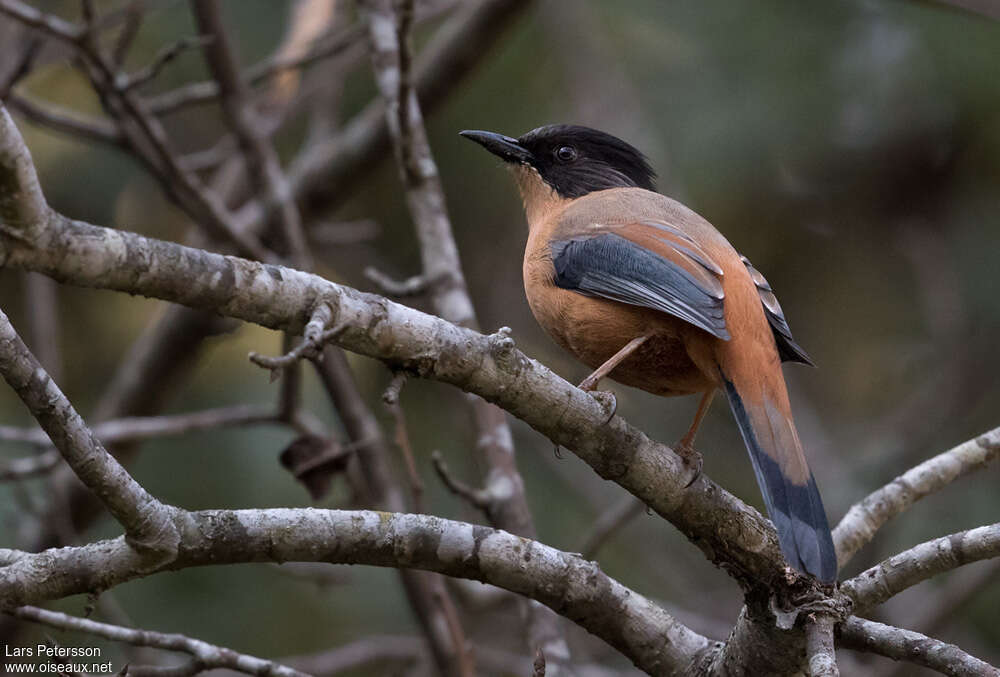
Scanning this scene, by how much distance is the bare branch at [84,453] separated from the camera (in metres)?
2.24

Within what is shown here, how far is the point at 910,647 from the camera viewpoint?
2719 millimetres

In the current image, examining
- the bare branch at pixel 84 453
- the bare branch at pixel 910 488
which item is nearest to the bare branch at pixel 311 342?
the bare branch at pixel 84 453

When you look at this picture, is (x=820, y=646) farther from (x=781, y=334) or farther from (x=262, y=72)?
(x=262, y=72)

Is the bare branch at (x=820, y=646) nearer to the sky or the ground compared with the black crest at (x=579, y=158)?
nearer to the ground

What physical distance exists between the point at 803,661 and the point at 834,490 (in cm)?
382

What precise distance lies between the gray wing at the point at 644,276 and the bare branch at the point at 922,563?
87 centimetres

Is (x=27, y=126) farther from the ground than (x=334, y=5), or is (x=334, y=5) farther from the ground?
(x=334, y=5)

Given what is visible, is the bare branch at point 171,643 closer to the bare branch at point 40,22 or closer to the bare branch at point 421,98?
the bare branch at point 40,22

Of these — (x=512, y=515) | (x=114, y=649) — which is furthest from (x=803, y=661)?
(x=114, y=649)

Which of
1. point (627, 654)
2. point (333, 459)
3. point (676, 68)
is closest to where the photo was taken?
point (627, 654)

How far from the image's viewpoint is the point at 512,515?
439 cm

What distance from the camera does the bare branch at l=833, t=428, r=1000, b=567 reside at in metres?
3.32

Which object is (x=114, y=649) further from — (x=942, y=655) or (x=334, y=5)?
(x=942, y=655)

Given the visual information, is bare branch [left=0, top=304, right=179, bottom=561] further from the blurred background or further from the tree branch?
the blurred background
